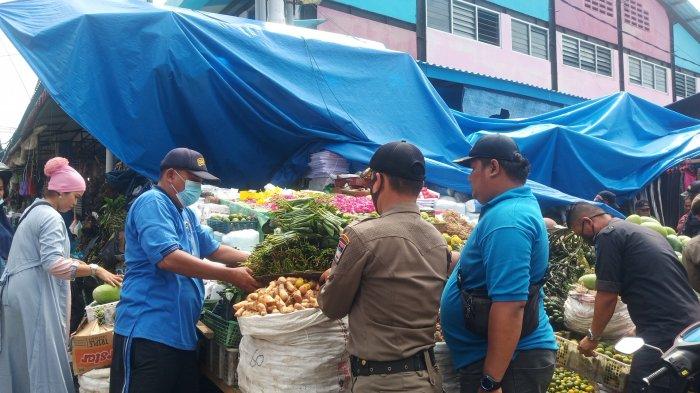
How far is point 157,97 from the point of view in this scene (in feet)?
20.2

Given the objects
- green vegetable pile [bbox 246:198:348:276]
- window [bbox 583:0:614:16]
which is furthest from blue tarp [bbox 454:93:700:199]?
window [bbox 583:0:614:16]

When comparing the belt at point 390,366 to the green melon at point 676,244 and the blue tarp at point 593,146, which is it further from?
the blue tarp at point 593,146

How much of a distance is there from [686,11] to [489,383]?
2300 centimetres

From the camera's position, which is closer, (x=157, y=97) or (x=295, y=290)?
(x=295, y=290)

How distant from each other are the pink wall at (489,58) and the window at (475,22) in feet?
0.61

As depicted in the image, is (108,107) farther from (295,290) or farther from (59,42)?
(295,290)

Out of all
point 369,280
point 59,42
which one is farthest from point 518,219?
point 59,42

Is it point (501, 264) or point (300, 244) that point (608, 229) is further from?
point (300, 244)

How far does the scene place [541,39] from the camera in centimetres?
1664


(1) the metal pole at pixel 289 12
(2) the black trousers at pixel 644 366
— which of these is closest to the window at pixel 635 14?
(1) the metal pole at pixel 289 12

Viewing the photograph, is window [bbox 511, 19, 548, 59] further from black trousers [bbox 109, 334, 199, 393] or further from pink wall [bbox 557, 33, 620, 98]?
black trousers [bbox 109, 334, 199, 393]

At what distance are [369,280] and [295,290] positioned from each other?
0.83m

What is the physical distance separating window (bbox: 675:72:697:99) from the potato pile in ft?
74.5

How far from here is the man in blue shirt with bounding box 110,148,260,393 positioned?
9.93ft
